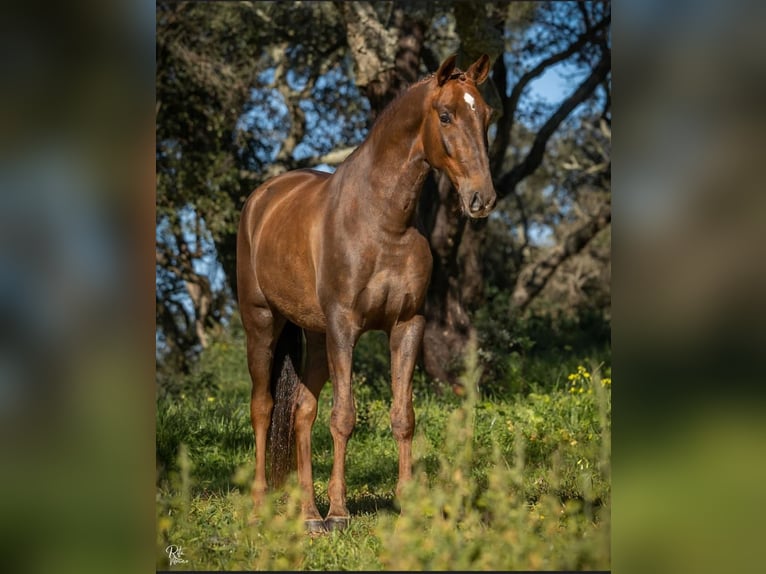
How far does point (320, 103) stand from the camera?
14.8 m

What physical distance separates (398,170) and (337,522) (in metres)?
1.96

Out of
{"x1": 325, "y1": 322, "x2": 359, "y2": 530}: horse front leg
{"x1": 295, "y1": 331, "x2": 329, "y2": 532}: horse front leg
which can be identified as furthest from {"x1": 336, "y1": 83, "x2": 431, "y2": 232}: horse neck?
{"x1": 295, "y1": 331, "x2": 329, "y2": 532}: horse front leg

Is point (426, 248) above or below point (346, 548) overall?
above

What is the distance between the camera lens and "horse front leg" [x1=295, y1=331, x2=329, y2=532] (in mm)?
5215

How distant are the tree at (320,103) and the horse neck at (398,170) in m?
4.56

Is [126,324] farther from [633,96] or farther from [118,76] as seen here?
[633,96]

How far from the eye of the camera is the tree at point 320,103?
10.3 metres

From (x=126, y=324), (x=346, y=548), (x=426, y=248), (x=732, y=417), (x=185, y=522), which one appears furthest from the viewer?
(x=426, y=248)

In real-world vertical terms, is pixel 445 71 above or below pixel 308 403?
above

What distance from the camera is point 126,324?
266cm

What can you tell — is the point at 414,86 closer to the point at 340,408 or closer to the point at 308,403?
the point at 340,408

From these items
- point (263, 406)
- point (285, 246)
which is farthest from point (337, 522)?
point (285, 246)

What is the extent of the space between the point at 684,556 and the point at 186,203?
10.1 m

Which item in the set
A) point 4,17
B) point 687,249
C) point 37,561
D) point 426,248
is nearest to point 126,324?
point 37,561
